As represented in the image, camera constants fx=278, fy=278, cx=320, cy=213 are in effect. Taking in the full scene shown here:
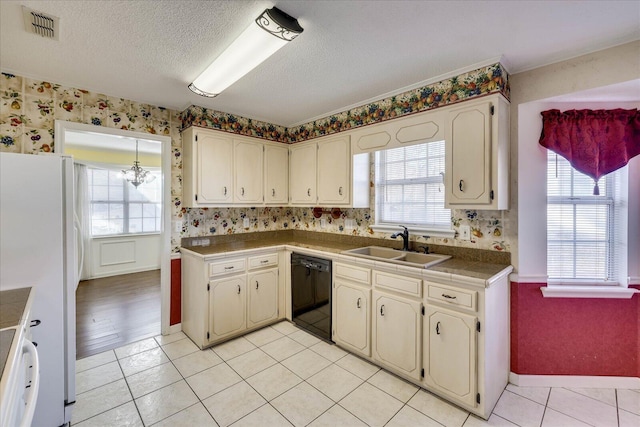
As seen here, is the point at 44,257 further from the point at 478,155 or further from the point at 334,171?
the point at 478,155

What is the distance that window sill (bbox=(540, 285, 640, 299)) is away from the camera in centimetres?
207

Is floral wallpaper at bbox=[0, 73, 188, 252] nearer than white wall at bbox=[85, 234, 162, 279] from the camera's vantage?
Yes

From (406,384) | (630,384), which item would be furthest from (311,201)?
(630,384)

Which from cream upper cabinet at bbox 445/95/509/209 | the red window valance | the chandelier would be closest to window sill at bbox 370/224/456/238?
cream upper cabinet at bbox 445/95/509/209

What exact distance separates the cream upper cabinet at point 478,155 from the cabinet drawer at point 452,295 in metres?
0.66

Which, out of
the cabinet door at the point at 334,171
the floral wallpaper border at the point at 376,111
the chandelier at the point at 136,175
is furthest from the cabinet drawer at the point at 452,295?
the chandelier at the point at 136,175

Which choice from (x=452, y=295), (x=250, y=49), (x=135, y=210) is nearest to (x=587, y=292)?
(x=452, y=295)

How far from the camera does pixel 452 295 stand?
76.4 inches

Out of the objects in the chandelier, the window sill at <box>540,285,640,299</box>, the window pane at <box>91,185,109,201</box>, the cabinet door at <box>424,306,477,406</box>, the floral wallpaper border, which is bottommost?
the cabinet door at <box>424,306,477,406</box>

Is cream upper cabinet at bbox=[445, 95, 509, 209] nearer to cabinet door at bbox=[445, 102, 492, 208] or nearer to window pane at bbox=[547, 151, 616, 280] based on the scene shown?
cabinet door at bbox=[445, 102, 492, 208]

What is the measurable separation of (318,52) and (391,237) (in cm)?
183

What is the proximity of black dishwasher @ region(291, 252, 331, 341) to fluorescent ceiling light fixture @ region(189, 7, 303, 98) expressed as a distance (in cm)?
184

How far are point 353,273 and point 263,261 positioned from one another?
1.08 meters

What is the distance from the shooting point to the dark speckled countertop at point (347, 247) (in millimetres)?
2053
